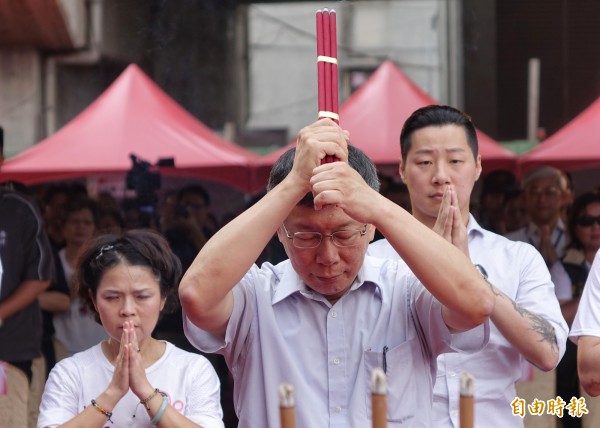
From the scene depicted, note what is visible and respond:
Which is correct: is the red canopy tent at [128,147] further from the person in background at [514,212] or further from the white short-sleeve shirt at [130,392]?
the white short-sleeve shirt at [130,392]

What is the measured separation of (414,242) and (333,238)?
0.20m

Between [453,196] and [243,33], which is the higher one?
[243,33]

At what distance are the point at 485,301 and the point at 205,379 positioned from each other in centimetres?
119

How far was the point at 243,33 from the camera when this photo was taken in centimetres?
1046

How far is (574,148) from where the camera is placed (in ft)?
18.7

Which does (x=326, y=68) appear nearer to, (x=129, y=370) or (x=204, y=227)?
(x=129, y=370)

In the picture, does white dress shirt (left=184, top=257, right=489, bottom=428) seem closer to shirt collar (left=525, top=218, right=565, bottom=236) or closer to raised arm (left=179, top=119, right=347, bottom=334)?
raised arm (left=179, top=119, right=347, bottom=334)

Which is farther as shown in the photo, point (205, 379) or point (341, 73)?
point (341, 73)

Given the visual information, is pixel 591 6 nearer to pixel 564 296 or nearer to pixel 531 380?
pixel 564 296

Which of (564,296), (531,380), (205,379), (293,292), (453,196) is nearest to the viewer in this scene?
(293,292)

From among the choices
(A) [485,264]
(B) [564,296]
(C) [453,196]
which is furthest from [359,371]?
(B) [564,296]

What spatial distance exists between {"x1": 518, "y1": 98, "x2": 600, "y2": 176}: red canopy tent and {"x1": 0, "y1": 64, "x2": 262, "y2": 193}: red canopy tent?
1.50 metres

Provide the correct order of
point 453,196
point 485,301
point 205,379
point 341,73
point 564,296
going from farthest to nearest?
point 341,73 < point 564,296 < point 205,379 < point 453,196 < point 485,301

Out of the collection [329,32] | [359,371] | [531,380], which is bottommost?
[531,380]
